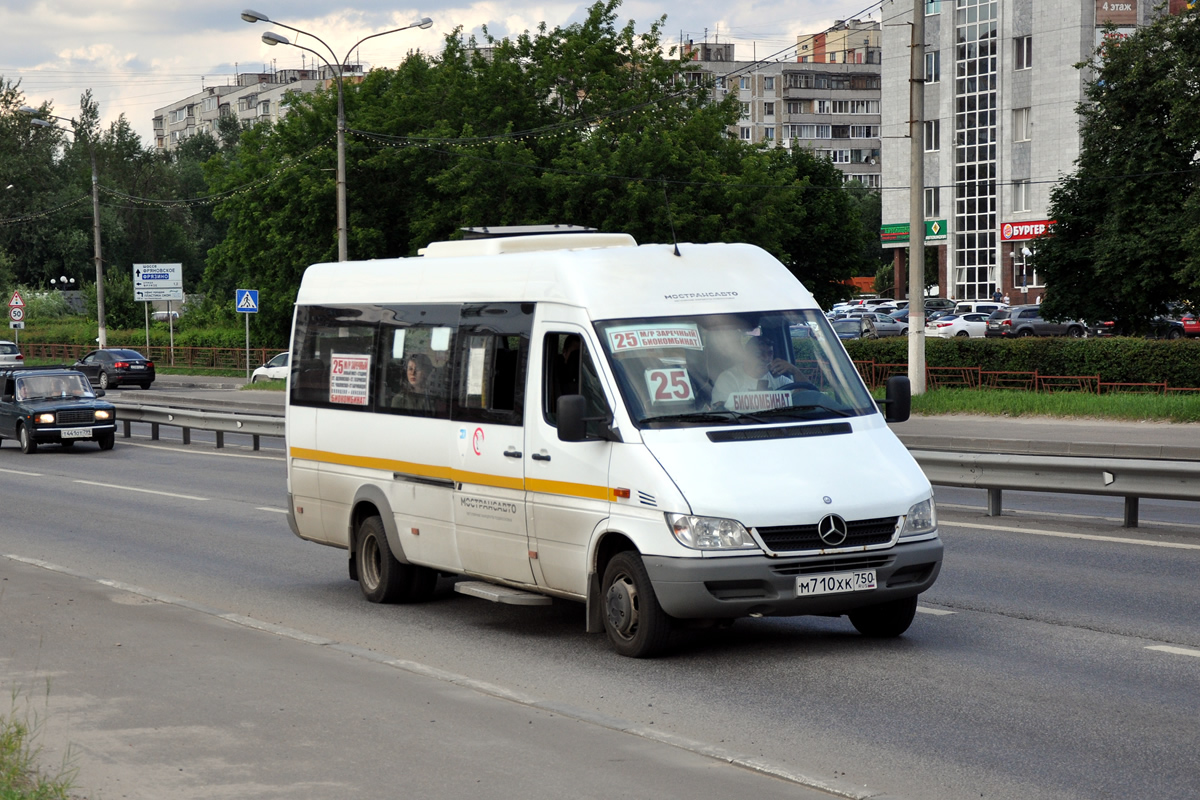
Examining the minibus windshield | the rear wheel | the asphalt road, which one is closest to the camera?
the asphalt road

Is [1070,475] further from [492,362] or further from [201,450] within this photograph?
[201,450]

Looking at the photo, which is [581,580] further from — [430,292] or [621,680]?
[430,292]

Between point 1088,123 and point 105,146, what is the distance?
326 feet

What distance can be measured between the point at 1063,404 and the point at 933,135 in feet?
207

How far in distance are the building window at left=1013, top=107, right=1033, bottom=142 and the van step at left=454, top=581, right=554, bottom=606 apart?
78365 mm

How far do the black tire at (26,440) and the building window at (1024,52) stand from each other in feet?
217

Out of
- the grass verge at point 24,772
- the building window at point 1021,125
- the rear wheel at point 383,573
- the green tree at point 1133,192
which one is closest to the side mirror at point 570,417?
the rear wheel at point 383,573

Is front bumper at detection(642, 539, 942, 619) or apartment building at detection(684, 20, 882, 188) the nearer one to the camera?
front bumper at detection(642, 539, 942, 619)

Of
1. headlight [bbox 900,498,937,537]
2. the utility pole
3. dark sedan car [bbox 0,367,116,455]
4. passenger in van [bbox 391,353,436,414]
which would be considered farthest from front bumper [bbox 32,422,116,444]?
headlight [bbox 900,498,937,537]

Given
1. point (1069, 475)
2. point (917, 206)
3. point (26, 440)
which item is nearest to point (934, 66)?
point (917, 206)

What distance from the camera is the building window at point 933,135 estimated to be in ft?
290

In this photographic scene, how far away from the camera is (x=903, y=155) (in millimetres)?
88562

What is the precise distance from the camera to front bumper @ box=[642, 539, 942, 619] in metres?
7.72

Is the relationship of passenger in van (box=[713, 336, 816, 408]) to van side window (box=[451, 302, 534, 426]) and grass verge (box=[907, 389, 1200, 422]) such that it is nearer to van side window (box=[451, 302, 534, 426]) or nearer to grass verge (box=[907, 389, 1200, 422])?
van side window (box=[451, 302, 534, 426])
